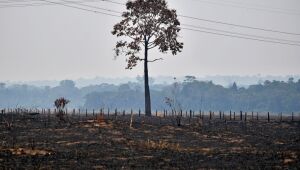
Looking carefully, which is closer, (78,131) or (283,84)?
(78,131)

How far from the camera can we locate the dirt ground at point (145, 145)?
25141 mm

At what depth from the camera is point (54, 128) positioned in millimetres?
43906

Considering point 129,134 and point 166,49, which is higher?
point 166,49

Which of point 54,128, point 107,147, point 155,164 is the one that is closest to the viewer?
point 155,164

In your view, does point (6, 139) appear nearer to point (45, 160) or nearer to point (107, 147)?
point (107, 147)

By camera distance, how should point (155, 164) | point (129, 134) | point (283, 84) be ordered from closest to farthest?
1. point (155, 164)
2. point (129, 134)
3. point (283, 84)

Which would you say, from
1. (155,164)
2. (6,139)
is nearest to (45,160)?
(155,164)

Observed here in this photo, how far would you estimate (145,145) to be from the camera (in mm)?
33562

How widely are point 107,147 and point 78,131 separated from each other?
10.2 meters

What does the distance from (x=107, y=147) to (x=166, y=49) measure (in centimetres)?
3333

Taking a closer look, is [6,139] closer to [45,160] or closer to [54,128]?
[54,128]

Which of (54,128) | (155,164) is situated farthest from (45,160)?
(54,128)

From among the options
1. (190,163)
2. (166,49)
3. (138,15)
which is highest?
(138,15)

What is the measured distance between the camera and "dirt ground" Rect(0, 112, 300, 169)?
25.1 meters
